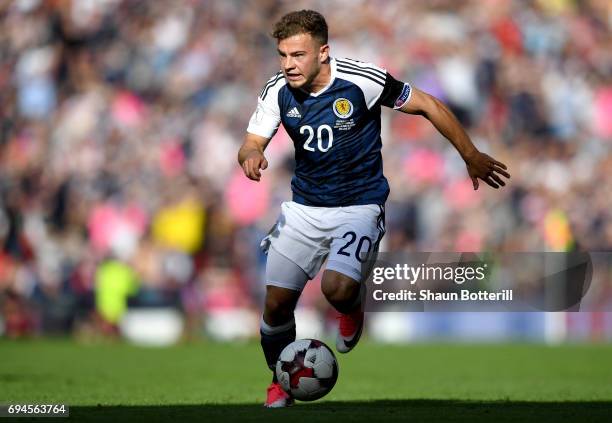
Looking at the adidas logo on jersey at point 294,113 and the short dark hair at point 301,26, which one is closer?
the short dark hair at point 301,26

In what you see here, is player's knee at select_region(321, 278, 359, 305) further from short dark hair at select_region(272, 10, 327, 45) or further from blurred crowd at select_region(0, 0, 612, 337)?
blurred crowd at select_region(0, 0, 612, 337)

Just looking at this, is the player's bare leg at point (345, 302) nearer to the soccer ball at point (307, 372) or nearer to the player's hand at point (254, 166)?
the soccer ball at point (307, 372)

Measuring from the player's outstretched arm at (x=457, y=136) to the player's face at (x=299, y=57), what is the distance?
0.68m

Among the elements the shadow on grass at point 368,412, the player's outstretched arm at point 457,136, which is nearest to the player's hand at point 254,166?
the player's outstretched arm at point 457,136

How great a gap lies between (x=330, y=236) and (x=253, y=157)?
904mm

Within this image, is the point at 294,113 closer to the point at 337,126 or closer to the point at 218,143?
the point at 337,126

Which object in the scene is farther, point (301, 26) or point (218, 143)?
point (218, 143)

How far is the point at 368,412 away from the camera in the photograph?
7.51m

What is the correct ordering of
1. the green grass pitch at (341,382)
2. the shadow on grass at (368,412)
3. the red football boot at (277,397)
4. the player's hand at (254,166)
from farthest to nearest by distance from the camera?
the red football boot at (277,397) → the green grass pitch at (341,382) → the player's hand at (254,166) → the shadow on grass at (368,412)

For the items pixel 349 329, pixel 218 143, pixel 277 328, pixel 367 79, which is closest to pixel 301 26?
pixel 367 79

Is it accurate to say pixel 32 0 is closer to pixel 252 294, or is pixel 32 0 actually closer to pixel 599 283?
pixel 252 294

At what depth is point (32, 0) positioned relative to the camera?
68.3 feet

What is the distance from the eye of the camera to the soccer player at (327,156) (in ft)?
25.3

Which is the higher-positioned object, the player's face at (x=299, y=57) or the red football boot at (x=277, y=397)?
the player's face at (x=299, y=57)
